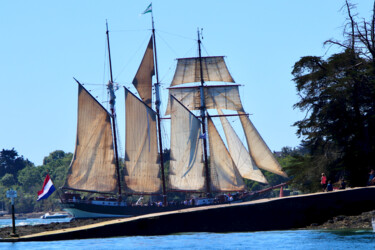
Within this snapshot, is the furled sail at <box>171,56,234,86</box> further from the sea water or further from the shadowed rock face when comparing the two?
the sea water

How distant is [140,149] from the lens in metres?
72.0

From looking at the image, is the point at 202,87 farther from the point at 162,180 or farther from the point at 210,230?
the point at 210,230

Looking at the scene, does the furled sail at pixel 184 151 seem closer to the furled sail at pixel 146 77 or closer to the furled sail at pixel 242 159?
the furled sail at pixel 242 159

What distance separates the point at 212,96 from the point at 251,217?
4352 cm

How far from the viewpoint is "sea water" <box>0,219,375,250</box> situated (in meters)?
29.9

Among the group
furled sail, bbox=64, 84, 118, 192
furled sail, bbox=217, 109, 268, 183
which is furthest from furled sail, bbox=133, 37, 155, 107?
furled sail, bbox=217, 109, 268, 183

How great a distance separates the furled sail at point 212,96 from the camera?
76.4 m

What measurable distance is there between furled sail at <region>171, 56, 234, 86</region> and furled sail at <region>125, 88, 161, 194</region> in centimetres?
547

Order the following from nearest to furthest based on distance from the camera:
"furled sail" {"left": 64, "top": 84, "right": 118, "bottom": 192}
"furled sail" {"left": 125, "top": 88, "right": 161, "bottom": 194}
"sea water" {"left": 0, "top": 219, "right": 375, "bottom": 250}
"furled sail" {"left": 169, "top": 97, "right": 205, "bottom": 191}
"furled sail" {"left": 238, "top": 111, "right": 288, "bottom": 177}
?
"sea water" {"left": 0, "top": 219, "right": 375, "bottom": 250} → "furled sail" {"left": 238, "top": 111, "right": 288, "bottom": 177} → "furled sail" {"left": 64, "top": 84, "right": 118, "bottom": 192} → "furled sail" {"left": 125, "top": 88, "right": 161, "bottom": 194} → "furled sail" {"left": 169, "top": 97, "right": 205, "bottom": 191}

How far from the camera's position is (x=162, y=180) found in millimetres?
76125

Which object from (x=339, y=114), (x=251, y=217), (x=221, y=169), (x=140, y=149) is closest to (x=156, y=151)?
(x=140, y=149)

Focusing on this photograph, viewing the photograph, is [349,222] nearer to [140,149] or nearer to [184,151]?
[184,151]

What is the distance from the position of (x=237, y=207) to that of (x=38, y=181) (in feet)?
551

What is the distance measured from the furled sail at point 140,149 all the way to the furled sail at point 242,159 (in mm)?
6927
